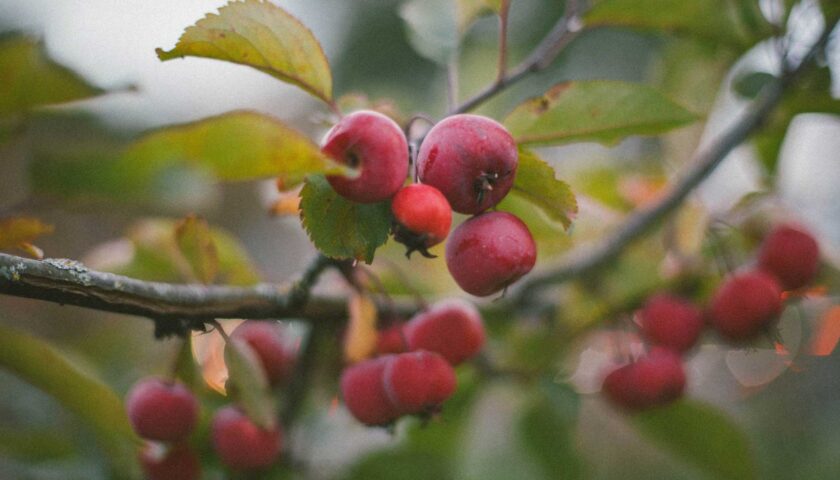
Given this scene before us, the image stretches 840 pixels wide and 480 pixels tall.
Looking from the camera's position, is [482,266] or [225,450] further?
[225,450]

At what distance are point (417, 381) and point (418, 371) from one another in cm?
1

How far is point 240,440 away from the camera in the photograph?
0.97 meters

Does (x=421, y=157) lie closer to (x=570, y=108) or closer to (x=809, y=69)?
(x=570, y=108)

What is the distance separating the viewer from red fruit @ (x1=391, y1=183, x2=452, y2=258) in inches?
23.1

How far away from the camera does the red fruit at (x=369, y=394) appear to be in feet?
2.63

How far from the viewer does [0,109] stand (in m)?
0.89

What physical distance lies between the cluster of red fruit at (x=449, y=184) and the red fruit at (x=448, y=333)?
202 millimetres

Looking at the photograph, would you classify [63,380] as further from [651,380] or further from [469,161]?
[651,380]

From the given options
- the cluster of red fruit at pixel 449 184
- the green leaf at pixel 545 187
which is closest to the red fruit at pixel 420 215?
the cluster of red fruit at pixel 449 184

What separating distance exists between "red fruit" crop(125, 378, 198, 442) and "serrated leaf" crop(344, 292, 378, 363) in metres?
0.25

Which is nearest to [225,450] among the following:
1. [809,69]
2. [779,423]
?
[809,69]

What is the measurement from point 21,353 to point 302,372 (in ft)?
1.41

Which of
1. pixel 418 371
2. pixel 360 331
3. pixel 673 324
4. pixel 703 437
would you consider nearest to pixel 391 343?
pixel 360 331

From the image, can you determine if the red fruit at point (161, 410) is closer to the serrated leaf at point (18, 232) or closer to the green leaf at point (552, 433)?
the serrated leaf at point (18, 232)
